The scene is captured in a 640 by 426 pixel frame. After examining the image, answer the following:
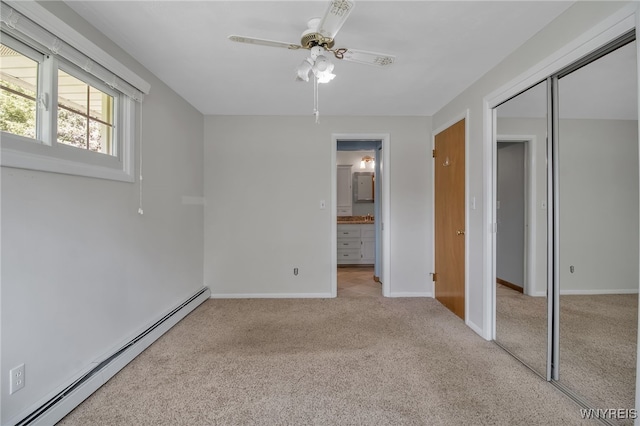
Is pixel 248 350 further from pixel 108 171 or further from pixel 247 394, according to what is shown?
pixel 108 171

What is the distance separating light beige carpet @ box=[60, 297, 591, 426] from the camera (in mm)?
1529

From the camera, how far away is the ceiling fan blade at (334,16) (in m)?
1.25

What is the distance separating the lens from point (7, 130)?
136cm

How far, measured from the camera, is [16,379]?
1345 millimetres

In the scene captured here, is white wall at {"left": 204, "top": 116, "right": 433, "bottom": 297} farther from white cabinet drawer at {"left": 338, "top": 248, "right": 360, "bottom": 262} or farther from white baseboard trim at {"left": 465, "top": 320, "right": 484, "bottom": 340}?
white cabinet drawer at {"left": 338, "top": 248, "right": 360, "bottom": 262}

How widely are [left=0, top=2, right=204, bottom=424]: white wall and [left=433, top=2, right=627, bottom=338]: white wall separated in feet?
9.54

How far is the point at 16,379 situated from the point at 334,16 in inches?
91.8

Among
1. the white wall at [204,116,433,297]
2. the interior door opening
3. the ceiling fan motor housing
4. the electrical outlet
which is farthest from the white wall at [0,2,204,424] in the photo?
the interior door opening

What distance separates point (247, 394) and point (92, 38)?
2475 millimetres

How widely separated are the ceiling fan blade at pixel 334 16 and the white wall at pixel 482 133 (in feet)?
4.55

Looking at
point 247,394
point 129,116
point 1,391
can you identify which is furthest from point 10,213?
point 247,394

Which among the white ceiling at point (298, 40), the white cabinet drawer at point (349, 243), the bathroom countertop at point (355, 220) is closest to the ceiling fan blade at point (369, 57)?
the white ceiling at point (298, 40)

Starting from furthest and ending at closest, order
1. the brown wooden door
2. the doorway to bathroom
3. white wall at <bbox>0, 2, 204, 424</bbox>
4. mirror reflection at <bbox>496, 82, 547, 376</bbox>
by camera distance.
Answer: the doorway to bathroom, the brown wooden door, mirror reflection at <bbox>496, 82, 547, 376</bbox>, white wall at <bbox>0, 2, 204, 424</bbox>

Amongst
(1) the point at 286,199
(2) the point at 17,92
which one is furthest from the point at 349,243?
(2) the point at 17,92
